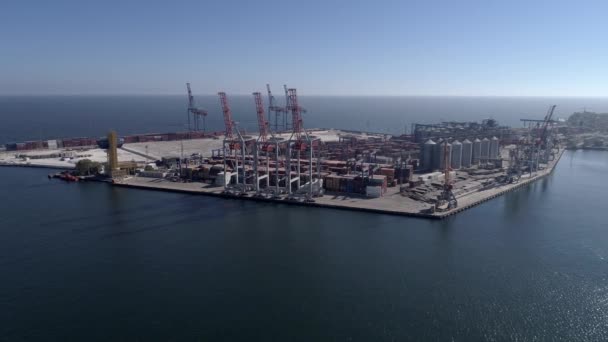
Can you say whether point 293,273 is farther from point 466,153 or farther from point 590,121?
point 590,121

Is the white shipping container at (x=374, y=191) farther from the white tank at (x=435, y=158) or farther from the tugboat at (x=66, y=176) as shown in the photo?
the tugboat at (x=66, y=176)

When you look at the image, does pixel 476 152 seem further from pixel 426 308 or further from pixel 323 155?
pixel 426 308

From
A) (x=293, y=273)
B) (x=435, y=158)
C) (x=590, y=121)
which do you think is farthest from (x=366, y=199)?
(x=590, y=121)

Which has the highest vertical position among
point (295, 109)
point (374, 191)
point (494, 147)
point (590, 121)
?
point (295, 109)

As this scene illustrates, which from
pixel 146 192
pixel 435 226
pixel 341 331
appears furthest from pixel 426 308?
pixel 146 192

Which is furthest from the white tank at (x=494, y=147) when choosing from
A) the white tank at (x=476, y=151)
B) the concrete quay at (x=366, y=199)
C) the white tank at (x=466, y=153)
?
the concrete quay at (x=366, y=199)
